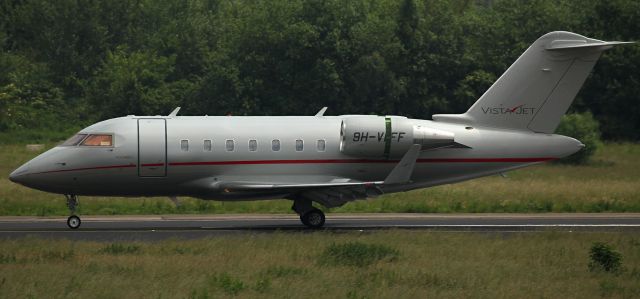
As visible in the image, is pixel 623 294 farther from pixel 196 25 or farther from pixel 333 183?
pixel 196 25

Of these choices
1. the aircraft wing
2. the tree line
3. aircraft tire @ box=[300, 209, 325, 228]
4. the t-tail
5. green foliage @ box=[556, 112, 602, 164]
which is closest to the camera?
the aircraft wing

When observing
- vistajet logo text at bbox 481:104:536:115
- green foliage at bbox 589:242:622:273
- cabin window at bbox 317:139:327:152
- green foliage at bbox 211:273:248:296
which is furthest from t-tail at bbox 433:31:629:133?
green foliage at bbox 211:273:248:296

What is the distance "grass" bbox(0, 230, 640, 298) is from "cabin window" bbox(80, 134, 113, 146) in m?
3.94

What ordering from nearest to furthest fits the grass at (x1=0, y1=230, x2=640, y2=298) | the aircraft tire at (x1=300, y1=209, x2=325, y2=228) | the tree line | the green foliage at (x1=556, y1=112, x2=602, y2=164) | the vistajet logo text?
the grass at (x1=0, y1=230, x2=640, y2=298), the aircraft tire at (x1=300, y1=209, x2=325, y2=228), the vistajet logo text, the green foliage at (x1=556, y1=112, x2=602, y2=164), the tree line

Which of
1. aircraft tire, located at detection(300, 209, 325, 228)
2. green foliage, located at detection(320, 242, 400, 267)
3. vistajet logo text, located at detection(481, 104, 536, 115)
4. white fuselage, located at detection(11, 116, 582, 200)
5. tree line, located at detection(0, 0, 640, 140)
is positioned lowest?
green foliage, located at detection(320, 242, 400, 267)

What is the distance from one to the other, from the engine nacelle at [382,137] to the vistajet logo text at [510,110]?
1.86m

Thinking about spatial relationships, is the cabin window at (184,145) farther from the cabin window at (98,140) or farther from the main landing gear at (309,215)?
the main landing gear at (309,215)

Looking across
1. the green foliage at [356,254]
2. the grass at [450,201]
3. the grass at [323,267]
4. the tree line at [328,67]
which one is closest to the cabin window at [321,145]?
the grass at [323,267]

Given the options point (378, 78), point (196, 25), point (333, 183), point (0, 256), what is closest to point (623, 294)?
point (333, 183)

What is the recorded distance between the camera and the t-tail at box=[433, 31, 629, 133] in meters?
29.7

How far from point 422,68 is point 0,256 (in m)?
46.7

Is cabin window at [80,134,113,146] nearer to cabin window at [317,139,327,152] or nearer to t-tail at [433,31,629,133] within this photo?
cabin window at [317,139,327,152]

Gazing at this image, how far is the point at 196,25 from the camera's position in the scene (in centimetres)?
7756

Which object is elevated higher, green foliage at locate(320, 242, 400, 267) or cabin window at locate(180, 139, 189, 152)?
cabin window at locate(180, 139, 189, 152)
